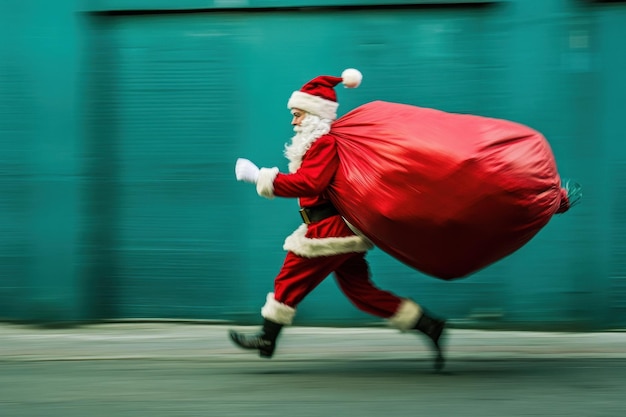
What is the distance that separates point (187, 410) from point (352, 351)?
1.99m

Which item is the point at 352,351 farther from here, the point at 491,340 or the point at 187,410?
the point at 187,410

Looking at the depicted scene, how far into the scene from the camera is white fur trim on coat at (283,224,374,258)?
5.48 metres

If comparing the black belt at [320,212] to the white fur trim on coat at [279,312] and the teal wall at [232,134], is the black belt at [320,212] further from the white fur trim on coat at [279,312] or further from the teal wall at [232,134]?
the teal wall at [232,134]

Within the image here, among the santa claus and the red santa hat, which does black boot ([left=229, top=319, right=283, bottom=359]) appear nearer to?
the santa claus

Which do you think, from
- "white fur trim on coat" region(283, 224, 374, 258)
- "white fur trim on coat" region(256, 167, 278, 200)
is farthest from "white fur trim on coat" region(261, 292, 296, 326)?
"white fur trim on coat" region(256, 167, 278, 200)

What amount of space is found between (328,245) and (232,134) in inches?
88.2

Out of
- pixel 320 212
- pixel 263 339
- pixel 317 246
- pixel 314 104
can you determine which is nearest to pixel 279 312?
pixel 263 339

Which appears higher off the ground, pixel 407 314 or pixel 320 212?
pixel 320 212

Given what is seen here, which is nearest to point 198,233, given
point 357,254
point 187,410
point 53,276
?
point 53,276

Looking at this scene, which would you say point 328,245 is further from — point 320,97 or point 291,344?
point 291,344

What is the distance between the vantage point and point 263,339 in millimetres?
5637

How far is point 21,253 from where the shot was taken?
7.54 m

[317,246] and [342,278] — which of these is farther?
[342,278]

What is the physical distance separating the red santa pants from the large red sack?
0.38m
